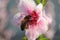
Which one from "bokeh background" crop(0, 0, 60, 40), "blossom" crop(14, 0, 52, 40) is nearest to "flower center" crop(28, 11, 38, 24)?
"blossom" crop(14, 0, 52, 40)

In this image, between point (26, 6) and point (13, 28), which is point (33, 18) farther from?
point (13, 28)

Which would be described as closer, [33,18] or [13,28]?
[33,18]

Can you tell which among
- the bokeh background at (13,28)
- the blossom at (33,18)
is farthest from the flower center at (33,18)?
the bokeh background at (13,28)

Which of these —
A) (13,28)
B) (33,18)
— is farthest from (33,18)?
(13,28)

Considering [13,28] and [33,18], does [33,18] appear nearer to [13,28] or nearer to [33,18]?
[33,18]

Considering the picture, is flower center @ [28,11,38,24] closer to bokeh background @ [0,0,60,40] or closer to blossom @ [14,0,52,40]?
blossom @ [14,0,52,40]

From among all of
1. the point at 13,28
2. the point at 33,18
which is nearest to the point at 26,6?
the point at 33,18

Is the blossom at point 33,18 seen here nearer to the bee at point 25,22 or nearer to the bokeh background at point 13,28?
the bee at point 25,22

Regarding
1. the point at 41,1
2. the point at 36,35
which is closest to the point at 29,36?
the point at 36,35

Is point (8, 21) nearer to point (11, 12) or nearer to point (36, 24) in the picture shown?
point (11, 12)

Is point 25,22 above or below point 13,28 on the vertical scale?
below
